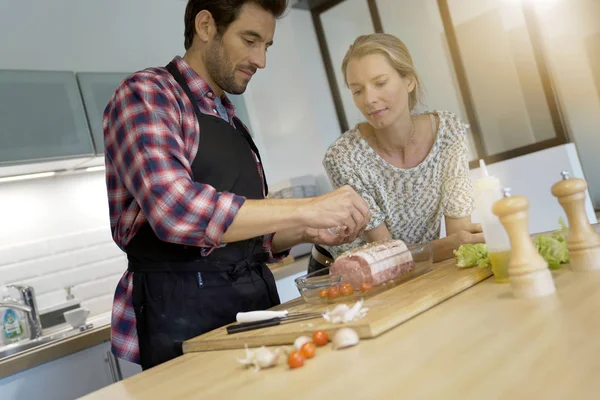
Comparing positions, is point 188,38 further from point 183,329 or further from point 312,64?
point 312,64

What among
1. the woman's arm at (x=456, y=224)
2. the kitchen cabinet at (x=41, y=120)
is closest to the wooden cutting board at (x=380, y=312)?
the woman's arm at (x=456, y=224)

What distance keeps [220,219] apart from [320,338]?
35 centimetres

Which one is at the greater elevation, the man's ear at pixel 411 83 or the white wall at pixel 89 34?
the white wall at pixel 89 34

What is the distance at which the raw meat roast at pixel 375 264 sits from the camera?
1348 millimetres

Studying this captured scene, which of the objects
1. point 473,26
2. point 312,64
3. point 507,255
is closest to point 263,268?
point 507,255

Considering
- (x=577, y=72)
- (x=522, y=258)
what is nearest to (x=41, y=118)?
(x=522, y=258)

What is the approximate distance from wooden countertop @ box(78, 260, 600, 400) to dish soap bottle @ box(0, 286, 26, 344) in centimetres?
185

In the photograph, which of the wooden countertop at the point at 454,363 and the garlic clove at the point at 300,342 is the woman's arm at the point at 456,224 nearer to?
the wooden countertop at the point at 454,363

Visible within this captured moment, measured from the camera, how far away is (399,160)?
6.54 ft

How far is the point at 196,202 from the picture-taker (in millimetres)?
1197

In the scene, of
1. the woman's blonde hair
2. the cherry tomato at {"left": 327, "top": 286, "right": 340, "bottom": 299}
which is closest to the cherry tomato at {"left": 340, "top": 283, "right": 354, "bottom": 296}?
the cherry tomato at {"left": 327, "top": 286, "right": 340, "bottom": 299}

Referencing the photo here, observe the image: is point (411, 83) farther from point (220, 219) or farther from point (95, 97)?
point (95, 97)

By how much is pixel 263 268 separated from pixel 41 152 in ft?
4.94

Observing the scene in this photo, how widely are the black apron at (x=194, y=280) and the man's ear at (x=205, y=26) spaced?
0.18 m
